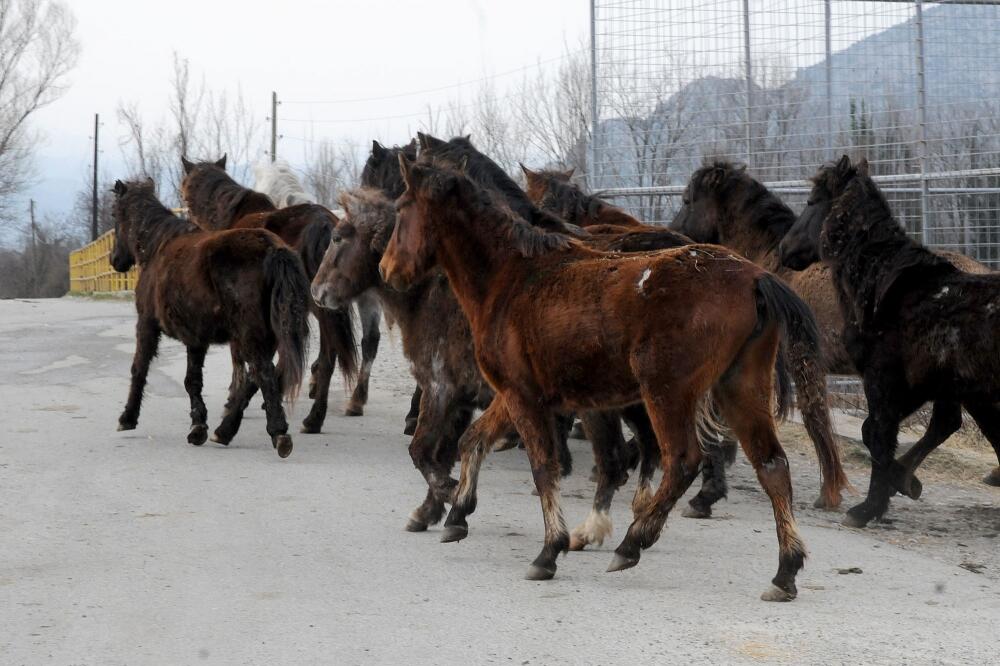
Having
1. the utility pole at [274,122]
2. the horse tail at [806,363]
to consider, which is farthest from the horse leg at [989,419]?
the utility pole at [274,122]

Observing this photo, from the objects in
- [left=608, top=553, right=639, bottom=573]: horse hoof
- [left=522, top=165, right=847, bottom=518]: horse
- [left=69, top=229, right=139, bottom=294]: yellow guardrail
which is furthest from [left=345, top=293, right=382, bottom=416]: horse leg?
[left=69, top=229, right=139, bottom=294]: yellow guardrail

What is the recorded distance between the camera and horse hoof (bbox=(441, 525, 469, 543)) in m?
6.50

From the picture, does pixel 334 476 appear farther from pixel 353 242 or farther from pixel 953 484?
pixel 953 484

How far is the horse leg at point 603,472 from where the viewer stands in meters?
6.48

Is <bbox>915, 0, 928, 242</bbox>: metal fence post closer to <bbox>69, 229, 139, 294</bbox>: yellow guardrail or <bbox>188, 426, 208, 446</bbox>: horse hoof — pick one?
<bbox>188, 426, 208, 446</bbox>: horse hoof

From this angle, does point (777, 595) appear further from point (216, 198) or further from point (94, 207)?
point (94, 207)

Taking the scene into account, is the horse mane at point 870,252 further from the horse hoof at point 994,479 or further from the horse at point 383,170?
the horse at point 383,170

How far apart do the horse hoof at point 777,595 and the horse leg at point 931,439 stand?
2.95 meters

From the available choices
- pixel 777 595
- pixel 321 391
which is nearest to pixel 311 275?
pixel 321 391

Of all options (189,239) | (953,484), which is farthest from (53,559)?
(953,484)

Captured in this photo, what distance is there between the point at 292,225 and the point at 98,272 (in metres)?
33.1

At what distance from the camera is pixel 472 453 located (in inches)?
249

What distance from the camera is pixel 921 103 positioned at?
40.8 feet

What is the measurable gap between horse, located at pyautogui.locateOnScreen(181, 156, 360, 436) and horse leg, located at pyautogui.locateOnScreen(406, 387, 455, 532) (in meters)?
2.92
